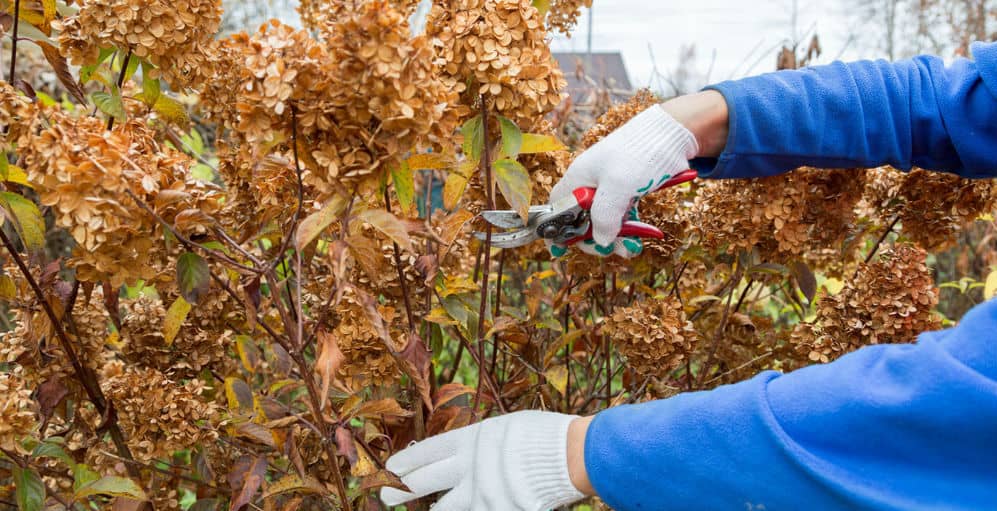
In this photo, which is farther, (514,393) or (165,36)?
(514,393)

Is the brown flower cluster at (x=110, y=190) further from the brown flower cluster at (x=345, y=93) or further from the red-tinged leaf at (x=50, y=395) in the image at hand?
the red-tinged leaf at (x=50, y=395)

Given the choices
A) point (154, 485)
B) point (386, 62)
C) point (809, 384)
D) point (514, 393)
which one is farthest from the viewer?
point (514, 393)

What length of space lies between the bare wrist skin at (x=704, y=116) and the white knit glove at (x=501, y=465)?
61 cm

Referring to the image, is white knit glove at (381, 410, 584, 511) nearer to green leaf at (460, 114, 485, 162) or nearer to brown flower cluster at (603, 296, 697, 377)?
brown flower cluster at (603, 296, 697, 377)

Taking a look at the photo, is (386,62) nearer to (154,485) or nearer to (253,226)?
(253,226)

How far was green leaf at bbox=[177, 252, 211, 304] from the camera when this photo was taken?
3.78 feet

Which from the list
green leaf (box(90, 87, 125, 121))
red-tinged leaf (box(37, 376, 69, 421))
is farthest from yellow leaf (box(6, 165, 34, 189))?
red-tinged leaf (box(37, 376, 69, 421))

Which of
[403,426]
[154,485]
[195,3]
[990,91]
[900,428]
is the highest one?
[195,3]

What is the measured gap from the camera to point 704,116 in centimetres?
151

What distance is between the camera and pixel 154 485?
1562 millimetres

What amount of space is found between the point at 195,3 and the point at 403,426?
0.86 m

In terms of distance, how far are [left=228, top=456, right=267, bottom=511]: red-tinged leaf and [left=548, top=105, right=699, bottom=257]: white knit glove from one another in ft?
2.27

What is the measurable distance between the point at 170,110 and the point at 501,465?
910mm

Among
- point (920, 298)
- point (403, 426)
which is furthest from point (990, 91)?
point (403, 426)
